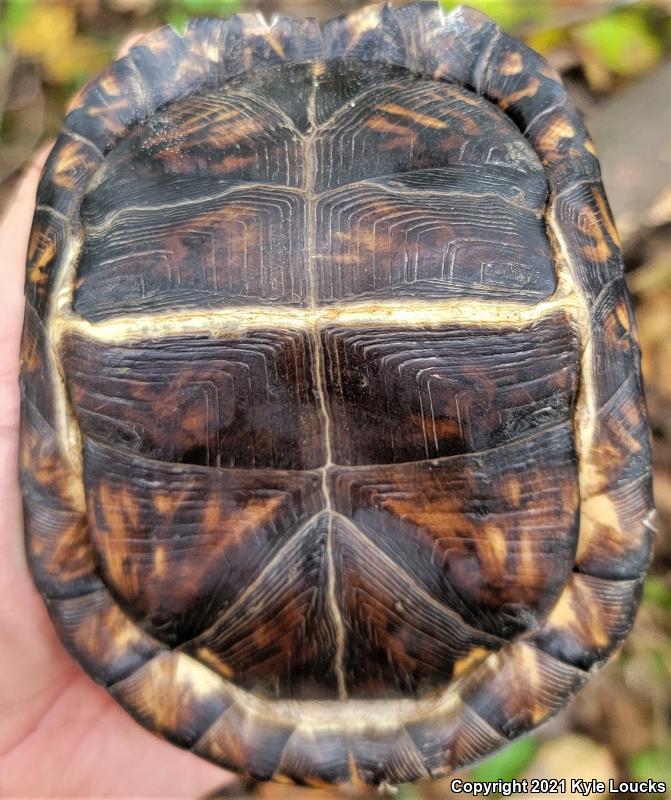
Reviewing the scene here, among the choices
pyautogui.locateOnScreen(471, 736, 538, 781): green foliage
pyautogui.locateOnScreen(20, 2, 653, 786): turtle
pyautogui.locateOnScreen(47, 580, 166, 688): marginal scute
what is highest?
pyautogui.locateOnScreen(20, 2, 653, 786): turtle

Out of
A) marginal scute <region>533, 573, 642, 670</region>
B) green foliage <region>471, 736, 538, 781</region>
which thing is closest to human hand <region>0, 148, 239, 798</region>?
green foliage <region>471, 736, 538, 781</region>

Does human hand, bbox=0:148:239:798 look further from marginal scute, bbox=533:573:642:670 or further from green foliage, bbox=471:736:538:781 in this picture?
marginal scute, bbox=533:573:642:670

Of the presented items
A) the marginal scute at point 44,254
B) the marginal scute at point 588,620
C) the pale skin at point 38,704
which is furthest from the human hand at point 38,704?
the marginal scute at point 588,620

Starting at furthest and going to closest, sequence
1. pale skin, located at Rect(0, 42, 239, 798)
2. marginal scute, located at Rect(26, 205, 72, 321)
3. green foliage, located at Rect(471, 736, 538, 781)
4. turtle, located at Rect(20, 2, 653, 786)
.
Result: green foliage, located at Rect(471, 736, 538, 781), pale skin, located at Rect(0, 42, 239, 798), marginal scute, located at Rect(26, 205, 72, 321), turtle, located at Rect(20, 2, 653, 786)

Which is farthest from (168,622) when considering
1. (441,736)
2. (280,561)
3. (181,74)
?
(181,74)

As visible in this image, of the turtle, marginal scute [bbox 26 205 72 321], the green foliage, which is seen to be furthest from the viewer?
the green foliage

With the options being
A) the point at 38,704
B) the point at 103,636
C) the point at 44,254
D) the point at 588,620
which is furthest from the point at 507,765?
the point at 44,254

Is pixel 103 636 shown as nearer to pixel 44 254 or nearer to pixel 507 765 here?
pixel 44 254

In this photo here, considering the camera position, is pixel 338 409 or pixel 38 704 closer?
pixel 338 409
